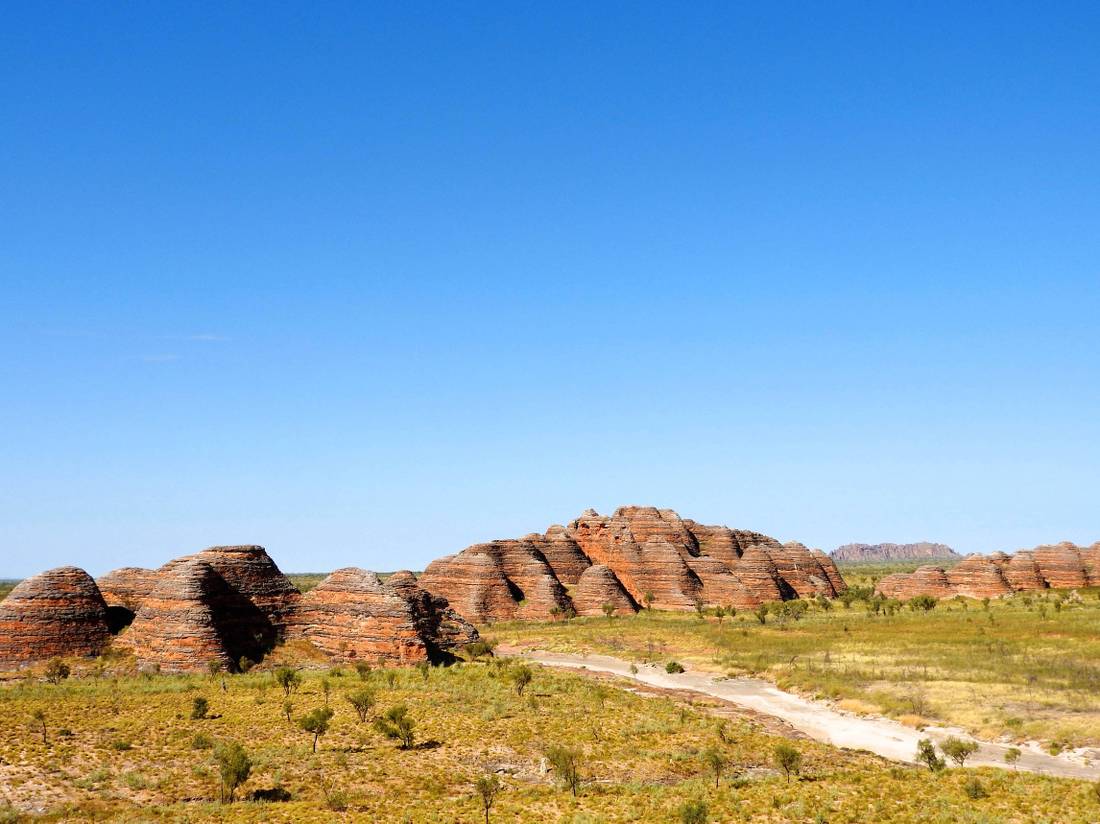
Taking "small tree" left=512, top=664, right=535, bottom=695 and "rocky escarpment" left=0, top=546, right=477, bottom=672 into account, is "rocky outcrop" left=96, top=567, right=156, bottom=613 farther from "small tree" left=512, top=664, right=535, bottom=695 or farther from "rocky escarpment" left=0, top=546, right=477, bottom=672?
"small tree" left=512, top=664, right=535, bottom=695

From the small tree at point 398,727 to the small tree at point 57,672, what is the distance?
16388 millimetres

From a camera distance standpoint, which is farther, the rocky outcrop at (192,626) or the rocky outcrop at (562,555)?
the rocky outcrop at (562,555)

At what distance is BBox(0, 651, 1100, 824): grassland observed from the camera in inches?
815

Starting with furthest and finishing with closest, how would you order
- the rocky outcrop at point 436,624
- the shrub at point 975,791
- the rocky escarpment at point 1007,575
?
the rocky escarpment at point 1007,575 → the rocky outcrop at point 436,624 → the shrub at point 975,791

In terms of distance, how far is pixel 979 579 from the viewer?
276ft

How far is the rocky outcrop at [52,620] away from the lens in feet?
117

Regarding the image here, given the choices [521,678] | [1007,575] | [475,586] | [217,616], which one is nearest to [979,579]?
[1007,575]

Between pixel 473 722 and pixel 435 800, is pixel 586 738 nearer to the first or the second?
pixel 473 722

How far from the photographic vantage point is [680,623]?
67.1 meters

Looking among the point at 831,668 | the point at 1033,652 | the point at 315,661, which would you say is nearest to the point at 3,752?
the point at 315,661

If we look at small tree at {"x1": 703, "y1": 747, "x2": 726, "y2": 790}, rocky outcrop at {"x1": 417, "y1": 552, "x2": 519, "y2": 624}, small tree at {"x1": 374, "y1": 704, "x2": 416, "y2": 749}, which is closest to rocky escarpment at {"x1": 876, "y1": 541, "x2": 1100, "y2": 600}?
rocky outcrop at {"x1": 417, "y1": 552, "x2": 519, "y2": 624}

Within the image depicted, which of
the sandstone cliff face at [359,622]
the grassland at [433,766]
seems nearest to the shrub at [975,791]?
the grassland at [433,766]

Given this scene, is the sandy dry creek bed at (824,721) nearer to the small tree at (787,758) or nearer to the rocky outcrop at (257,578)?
the small tree at (787,758)

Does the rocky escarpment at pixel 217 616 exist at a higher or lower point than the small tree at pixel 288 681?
higher
